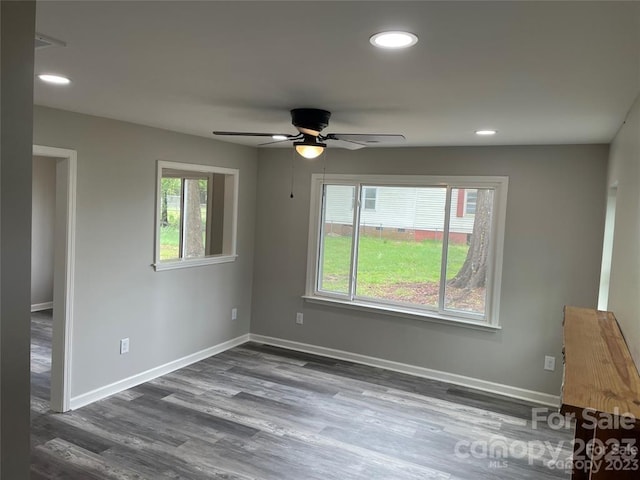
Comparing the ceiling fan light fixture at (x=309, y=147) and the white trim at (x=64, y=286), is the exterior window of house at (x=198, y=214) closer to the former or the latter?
the white trim at (x=64, y=286)

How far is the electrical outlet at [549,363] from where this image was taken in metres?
4.19

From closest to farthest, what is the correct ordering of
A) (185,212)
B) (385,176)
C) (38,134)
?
1. (38,134)
2. (385,176)
3. (185,212)

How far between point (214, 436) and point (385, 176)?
2.91 meters

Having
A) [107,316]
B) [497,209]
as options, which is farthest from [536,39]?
[107,316]

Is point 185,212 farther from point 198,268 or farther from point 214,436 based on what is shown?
point 214,436

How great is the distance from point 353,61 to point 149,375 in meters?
3.61

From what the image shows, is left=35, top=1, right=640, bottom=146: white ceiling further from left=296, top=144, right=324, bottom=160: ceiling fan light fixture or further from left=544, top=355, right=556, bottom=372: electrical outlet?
left=544, top=355, right=556, bottom=372: electrical outlet

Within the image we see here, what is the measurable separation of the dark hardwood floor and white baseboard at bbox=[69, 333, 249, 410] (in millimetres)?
82

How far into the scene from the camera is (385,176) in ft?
15.8

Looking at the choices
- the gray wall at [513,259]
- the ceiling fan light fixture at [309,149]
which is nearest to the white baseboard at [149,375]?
the gray wall at [513,259]

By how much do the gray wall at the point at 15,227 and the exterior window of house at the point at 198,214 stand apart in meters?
4.15

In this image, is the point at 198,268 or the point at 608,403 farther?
the point at 198,268

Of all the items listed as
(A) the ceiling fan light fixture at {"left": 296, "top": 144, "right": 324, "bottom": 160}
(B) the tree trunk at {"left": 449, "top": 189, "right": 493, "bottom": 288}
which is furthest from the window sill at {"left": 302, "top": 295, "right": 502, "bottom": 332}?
A: (A) the ceiling fan light fixture at {"left": 296, "top": 144, "right": 324, "bottom": 160}

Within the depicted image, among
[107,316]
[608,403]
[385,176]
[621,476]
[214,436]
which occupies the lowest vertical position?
[214,436]
